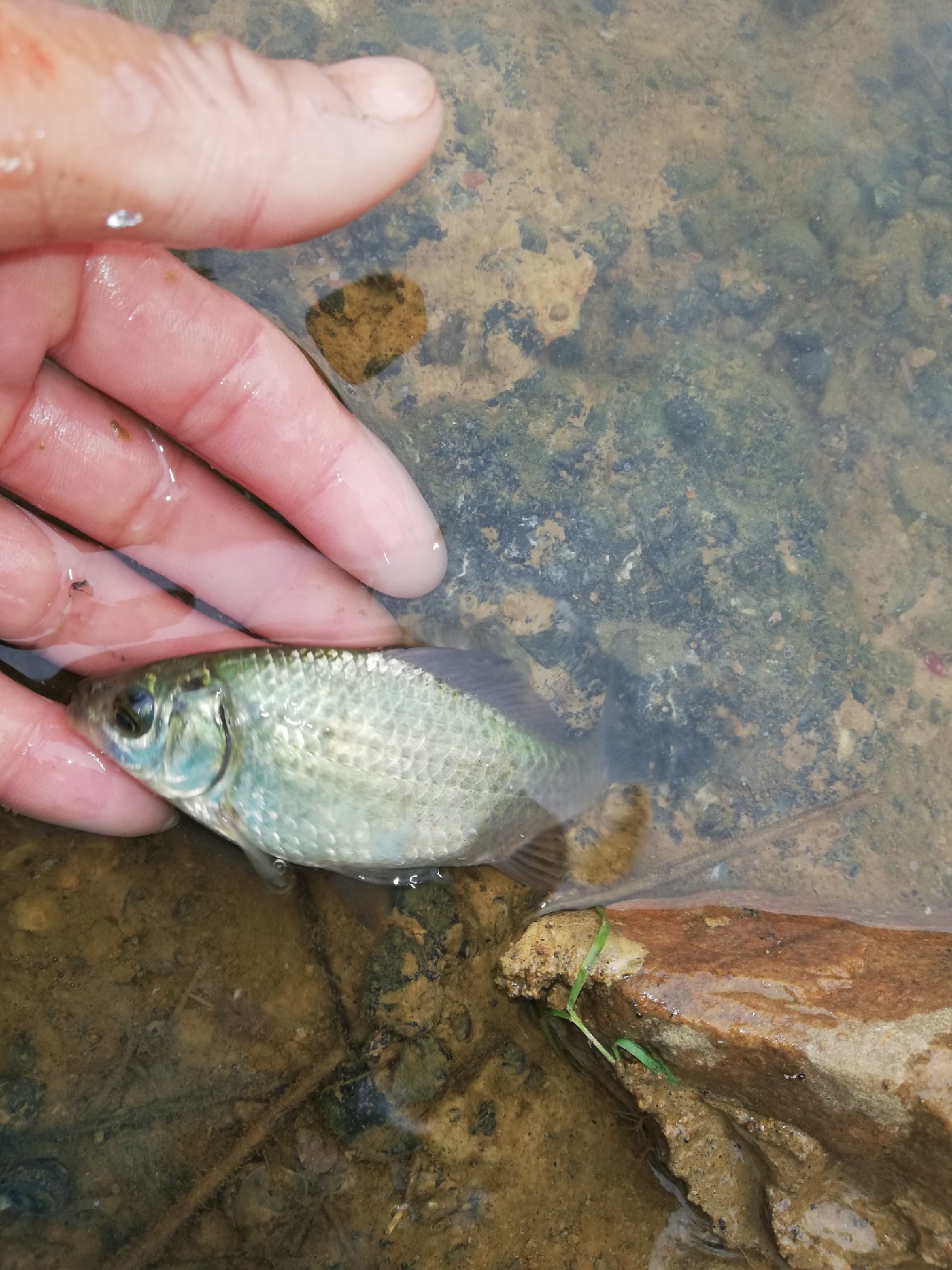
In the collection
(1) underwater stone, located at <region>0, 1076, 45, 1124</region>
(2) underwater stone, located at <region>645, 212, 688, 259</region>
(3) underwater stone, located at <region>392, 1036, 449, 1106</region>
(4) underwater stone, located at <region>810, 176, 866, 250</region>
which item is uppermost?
(4) underwater stone, located at <region>810, 176, 866, 250</region>

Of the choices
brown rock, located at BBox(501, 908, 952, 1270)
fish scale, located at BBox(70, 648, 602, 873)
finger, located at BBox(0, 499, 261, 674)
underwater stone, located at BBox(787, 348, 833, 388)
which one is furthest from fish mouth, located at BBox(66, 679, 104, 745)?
underwater stone, located at BBox(787, 348, 833, 388)

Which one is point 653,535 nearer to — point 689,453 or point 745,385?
point 689,453

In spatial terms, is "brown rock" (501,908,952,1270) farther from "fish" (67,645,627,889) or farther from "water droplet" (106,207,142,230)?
"water droplet" (106,207,142,230)

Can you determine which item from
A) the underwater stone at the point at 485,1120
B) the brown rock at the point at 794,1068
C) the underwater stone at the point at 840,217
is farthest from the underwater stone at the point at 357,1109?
the underwater stone at the point at 840,217

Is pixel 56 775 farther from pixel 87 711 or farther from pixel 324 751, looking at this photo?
pixel 324 751

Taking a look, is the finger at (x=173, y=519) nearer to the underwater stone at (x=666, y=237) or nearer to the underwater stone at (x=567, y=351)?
the underwater stone at (x=567, y=351)

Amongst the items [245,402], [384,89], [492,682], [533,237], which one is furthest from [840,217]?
[245,402]
